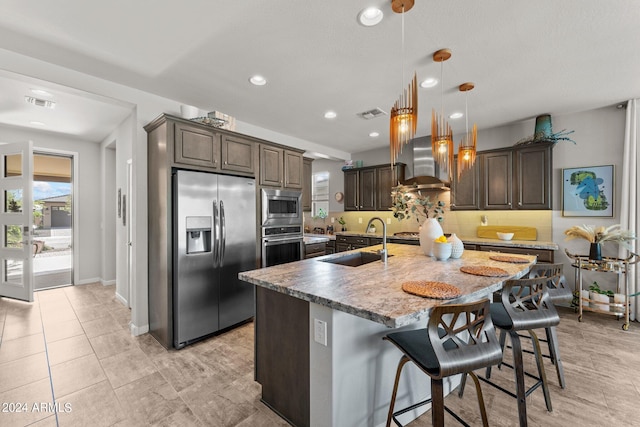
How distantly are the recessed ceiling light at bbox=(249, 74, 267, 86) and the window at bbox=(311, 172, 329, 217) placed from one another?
4060 mm

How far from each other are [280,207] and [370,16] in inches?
100.0

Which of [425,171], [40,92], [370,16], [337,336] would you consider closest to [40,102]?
[40,92]

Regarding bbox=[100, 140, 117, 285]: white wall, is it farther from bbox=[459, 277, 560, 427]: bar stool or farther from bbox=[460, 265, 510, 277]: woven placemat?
bbox=[459, 277, 560, 427]: bar stool

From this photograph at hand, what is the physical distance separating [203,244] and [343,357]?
2.09 m

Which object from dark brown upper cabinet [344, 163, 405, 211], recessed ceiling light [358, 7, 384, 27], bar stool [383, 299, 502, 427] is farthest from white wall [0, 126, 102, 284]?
bar stool [383, 299, 502, 427]

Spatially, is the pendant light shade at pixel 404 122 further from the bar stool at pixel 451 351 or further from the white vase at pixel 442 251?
the bar stool at pixel 451 351

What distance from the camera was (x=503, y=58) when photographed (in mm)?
2480

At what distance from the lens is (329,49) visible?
92.7 inches

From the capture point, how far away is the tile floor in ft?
6.09

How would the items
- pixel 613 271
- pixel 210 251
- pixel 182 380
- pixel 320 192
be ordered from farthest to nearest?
1. pixel 320 192
2. pixel 613 271
3. pixel 210 251
4. pixel 182 380

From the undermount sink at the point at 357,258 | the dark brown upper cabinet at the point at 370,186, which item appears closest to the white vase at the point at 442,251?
the undermount sink at the point at 357,258

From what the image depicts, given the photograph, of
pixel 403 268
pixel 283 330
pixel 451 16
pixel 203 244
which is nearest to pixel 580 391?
pixel 403 268

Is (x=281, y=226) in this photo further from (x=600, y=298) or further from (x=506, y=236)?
(x=600, y=298)

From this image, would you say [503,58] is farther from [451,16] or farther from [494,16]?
[451,16]
